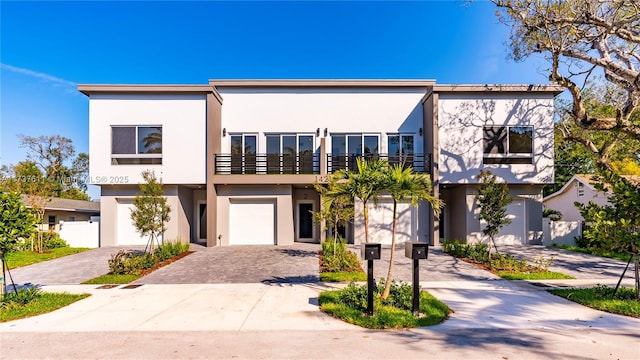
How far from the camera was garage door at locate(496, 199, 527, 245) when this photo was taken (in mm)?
15398

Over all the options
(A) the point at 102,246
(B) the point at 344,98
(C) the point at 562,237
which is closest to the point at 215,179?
(A) the point at 102,246

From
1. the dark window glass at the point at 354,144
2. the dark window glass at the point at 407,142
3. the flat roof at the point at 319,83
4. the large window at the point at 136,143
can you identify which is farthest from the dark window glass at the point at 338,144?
the large window at the point at 136,143

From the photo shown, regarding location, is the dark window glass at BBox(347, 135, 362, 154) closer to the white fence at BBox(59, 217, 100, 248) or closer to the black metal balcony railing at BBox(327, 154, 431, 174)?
the black metal balcony railing at BBox(327, 154, 431, 174)

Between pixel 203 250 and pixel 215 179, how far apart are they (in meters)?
3.32

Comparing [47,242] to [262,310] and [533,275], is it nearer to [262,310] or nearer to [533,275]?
[262,310]

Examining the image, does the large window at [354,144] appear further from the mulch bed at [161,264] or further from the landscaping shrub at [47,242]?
the landscaping shrub at [47,242]

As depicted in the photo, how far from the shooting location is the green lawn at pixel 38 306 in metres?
6.19

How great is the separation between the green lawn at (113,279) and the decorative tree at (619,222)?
11600mm

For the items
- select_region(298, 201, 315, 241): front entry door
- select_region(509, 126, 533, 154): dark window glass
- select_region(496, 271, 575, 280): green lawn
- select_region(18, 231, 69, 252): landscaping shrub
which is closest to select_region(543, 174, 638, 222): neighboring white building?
select_region(509, 126, 533, 154): dark window glass

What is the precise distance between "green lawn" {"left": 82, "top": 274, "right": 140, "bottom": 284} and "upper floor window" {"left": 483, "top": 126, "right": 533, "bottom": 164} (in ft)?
49.9

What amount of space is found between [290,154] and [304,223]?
383 centimetres

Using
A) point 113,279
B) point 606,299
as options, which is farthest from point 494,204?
point 113,279

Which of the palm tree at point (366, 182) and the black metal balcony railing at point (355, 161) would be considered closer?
the palm tree at point (366, 182)

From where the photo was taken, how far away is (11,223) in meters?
6.69
